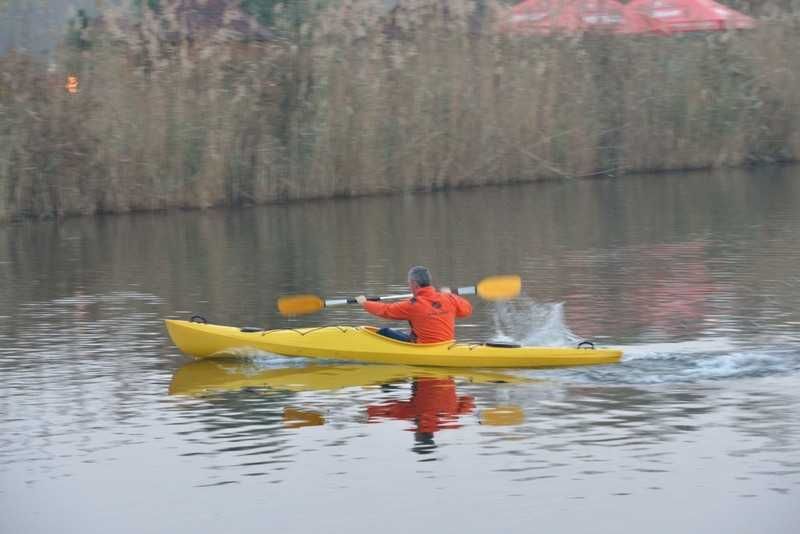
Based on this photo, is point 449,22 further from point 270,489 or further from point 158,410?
point 270,489

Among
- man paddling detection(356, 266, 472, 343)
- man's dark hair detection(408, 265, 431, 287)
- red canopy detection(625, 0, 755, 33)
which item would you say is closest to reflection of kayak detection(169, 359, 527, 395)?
man paddling detection(356, 266, 472, 343)

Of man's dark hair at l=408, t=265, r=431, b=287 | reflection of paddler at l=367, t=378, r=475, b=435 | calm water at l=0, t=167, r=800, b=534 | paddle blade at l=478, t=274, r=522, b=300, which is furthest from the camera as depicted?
paddle blade at l=478, t=274, r=522, b=300

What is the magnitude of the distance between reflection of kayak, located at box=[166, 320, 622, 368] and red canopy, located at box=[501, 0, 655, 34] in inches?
620

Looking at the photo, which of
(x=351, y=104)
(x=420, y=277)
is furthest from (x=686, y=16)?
(x=420, y=277)

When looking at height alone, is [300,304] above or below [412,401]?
above

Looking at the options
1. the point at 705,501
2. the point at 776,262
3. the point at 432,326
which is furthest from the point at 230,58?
the point at 705,501

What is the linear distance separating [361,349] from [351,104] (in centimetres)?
1408

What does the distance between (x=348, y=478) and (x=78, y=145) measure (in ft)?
54.6

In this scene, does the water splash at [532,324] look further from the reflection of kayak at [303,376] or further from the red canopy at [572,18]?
the red canopy at [572,18]

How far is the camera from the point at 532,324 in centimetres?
1527

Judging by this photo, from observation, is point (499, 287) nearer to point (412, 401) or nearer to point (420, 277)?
point (420, 277)

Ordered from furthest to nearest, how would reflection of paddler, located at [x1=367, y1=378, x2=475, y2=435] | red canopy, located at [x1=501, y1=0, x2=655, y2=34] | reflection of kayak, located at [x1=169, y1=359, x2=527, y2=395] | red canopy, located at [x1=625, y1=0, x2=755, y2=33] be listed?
red canopy, located at [x1=625, y1=0, x2=755, y2=33] → red canopy, located at [x1=501, y1=0, x2=655, y2=34] → reflection of kayak, located at [x1=169, y1=359, x2=527, y2=395] → reflection of paddler, located at [x1=367, y1=378, x2=475, y2=435]

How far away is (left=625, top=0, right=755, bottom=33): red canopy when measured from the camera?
30703 millimetres

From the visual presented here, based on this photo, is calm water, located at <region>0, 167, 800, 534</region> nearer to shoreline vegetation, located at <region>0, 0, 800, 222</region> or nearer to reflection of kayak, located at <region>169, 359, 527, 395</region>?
reflection of kayak, located at <region>169, 359, 527, 395</region>
